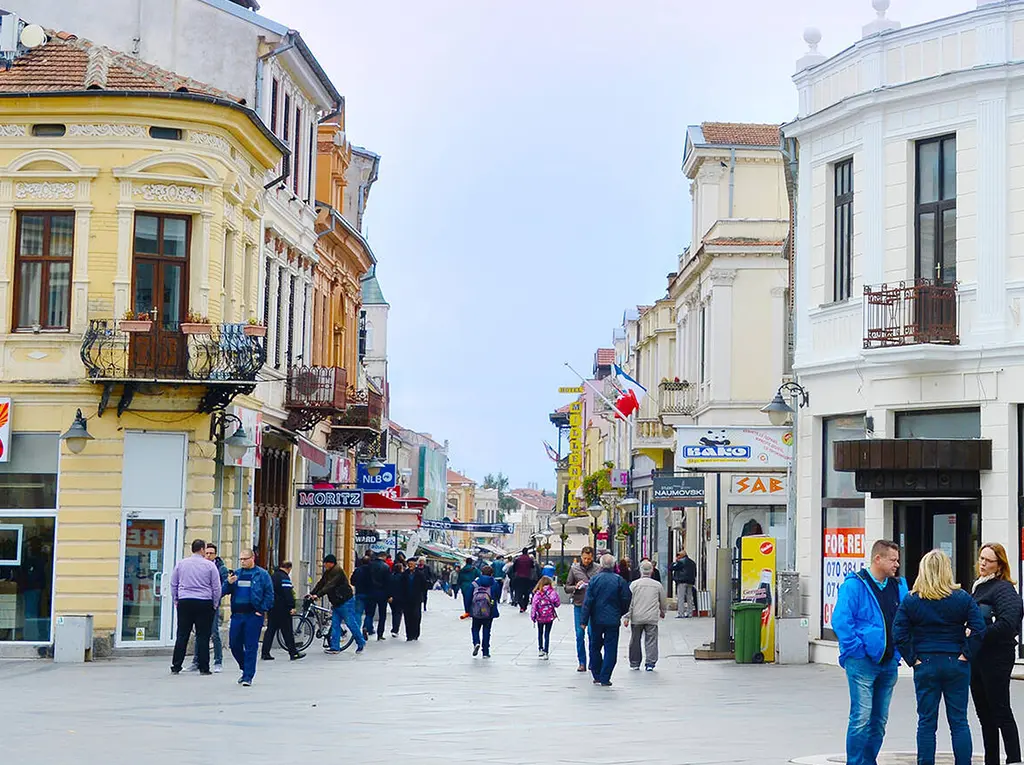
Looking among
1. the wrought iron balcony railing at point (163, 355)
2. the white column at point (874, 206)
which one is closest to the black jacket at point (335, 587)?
the wrought iron balcony railing at point (163, 355)

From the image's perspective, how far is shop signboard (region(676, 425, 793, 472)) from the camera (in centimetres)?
2659

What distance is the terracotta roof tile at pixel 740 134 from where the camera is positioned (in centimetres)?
4981

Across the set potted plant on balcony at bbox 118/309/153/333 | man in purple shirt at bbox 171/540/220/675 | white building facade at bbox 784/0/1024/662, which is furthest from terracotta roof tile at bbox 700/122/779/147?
man in purple shirt at bbox 171/540/220/675

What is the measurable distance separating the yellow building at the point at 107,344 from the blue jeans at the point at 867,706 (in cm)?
1554

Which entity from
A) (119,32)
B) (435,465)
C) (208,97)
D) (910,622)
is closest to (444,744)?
(910,622)

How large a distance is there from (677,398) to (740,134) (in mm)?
8036

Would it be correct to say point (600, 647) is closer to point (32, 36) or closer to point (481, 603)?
point (481, 603)

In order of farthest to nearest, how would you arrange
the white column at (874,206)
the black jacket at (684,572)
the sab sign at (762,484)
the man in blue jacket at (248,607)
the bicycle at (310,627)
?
1. the black jacket at (684,572)
2. the sab sign at (762,484)
3. the bicycle at (310,627)
4. the white column at (874,206)
5. the man in blue jacket at (248,607)

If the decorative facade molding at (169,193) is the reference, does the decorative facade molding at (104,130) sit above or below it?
above

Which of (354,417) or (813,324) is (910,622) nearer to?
(813,324)

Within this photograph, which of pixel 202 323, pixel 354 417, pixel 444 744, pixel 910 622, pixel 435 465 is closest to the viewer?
pixel 910 622

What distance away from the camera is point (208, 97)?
27.8 m

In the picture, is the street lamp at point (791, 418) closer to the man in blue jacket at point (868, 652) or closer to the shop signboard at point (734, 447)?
the shop signboard at point (734, 447)

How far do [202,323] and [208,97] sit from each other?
3813mm
